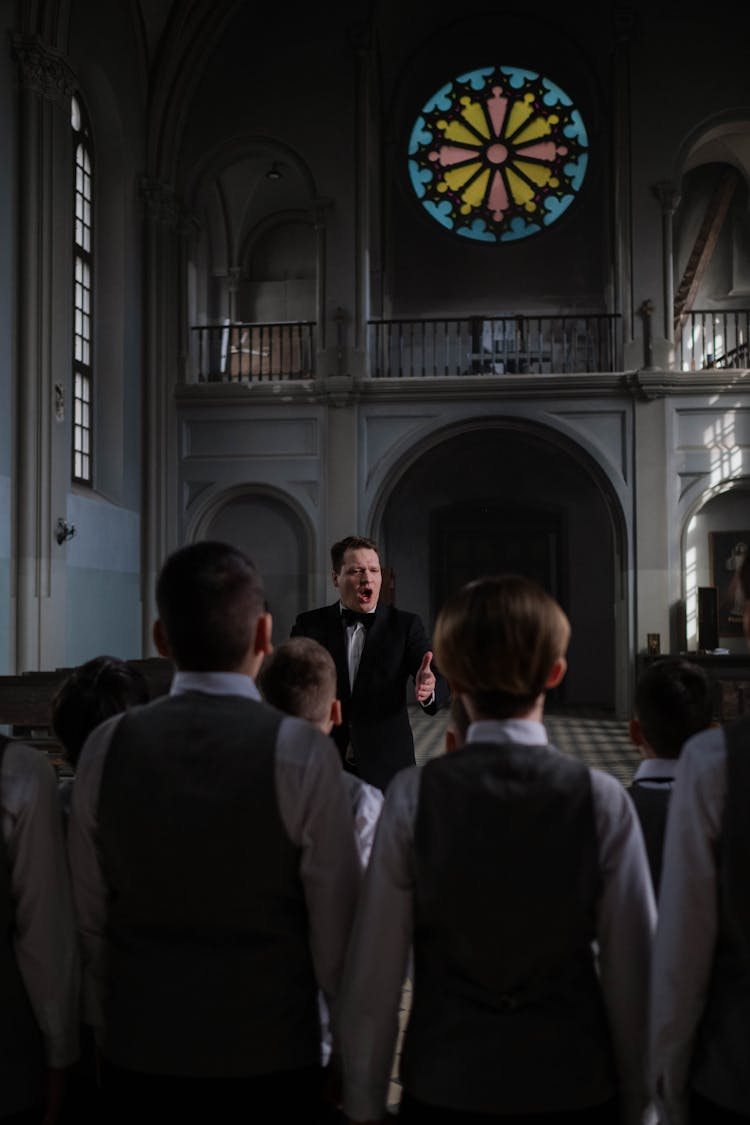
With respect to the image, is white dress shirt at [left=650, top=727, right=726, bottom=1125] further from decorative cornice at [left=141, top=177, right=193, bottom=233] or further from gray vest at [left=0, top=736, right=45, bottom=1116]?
→ decorative cornice at [left=141, top=177, right=193, bottom=233]

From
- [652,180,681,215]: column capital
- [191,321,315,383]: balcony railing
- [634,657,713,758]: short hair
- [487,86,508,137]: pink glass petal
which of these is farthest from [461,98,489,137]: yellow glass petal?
[634,657,713,758]: short hair

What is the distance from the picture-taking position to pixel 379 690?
446 cm

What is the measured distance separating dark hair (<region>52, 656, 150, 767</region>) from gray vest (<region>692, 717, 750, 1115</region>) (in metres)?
1.35

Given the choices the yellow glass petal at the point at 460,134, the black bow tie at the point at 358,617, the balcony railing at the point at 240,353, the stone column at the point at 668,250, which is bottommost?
the black bow tie at the point at 358,617

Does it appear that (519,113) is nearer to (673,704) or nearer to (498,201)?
(498,201)

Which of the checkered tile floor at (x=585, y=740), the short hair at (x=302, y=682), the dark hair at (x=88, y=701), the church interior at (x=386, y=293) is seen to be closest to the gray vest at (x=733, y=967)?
the short hair at (x=302, y=682)

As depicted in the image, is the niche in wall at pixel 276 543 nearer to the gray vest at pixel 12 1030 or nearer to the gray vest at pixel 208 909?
the gray vest at pixel 12 1030

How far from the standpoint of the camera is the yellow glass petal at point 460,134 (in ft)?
54.9

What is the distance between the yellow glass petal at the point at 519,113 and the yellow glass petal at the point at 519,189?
2.13 ft

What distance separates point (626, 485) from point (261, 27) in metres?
8.46

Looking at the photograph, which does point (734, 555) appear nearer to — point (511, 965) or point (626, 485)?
point (626, 485)

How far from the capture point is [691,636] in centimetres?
1412

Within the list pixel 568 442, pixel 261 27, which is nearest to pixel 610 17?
pixel 261 27

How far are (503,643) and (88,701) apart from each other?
109cm
